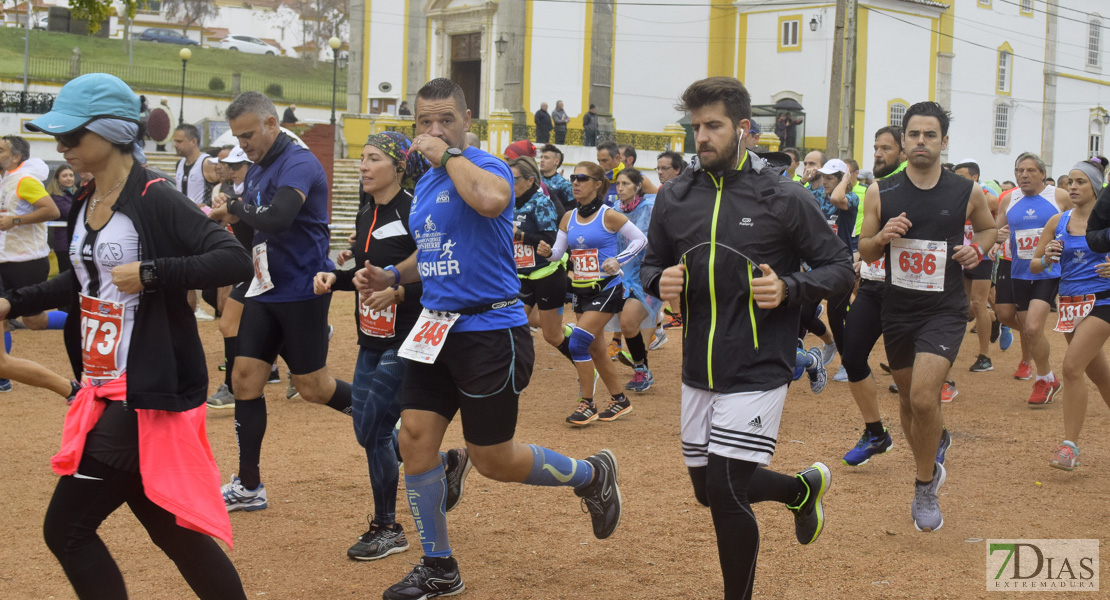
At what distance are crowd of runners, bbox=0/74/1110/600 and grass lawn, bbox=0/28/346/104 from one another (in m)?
38.8

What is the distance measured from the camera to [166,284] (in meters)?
3.53

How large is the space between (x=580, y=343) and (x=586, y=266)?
0.73m

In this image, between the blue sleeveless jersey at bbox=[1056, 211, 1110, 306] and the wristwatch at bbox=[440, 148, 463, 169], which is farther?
the blue sleeveless jersey at bbox=[1056, 211, 1110, 306]

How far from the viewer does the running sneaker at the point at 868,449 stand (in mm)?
7168

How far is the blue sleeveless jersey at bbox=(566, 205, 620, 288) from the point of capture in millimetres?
9023

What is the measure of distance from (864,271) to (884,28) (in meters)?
35.4

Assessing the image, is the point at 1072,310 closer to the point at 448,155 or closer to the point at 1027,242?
the point at 1027,242

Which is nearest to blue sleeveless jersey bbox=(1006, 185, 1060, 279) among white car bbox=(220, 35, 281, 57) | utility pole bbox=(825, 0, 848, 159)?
utility pole bbox=(825, 0, 848, 159)

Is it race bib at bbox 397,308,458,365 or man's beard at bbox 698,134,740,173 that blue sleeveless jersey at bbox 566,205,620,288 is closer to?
race bib at bbox 397,308,458,365

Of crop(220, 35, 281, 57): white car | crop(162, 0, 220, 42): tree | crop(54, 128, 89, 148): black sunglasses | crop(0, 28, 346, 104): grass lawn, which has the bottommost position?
crop(54, 128, 89, 148): black sunglasses

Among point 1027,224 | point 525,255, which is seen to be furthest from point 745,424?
point 1027,224

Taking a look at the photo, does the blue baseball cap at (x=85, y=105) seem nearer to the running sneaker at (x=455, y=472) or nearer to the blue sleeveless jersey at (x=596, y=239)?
the running sneaker at (x=455, y=472)

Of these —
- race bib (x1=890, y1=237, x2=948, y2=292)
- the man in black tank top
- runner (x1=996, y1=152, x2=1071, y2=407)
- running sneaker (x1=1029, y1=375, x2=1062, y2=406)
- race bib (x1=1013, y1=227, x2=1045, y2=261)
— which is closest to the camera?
the man in black tank top

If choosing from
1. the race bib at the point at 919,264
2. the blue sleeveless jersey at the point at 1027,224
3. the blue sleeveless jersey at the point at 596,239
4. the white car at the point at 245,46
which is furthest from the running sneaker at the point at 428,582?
the white car at the point at 245,46
